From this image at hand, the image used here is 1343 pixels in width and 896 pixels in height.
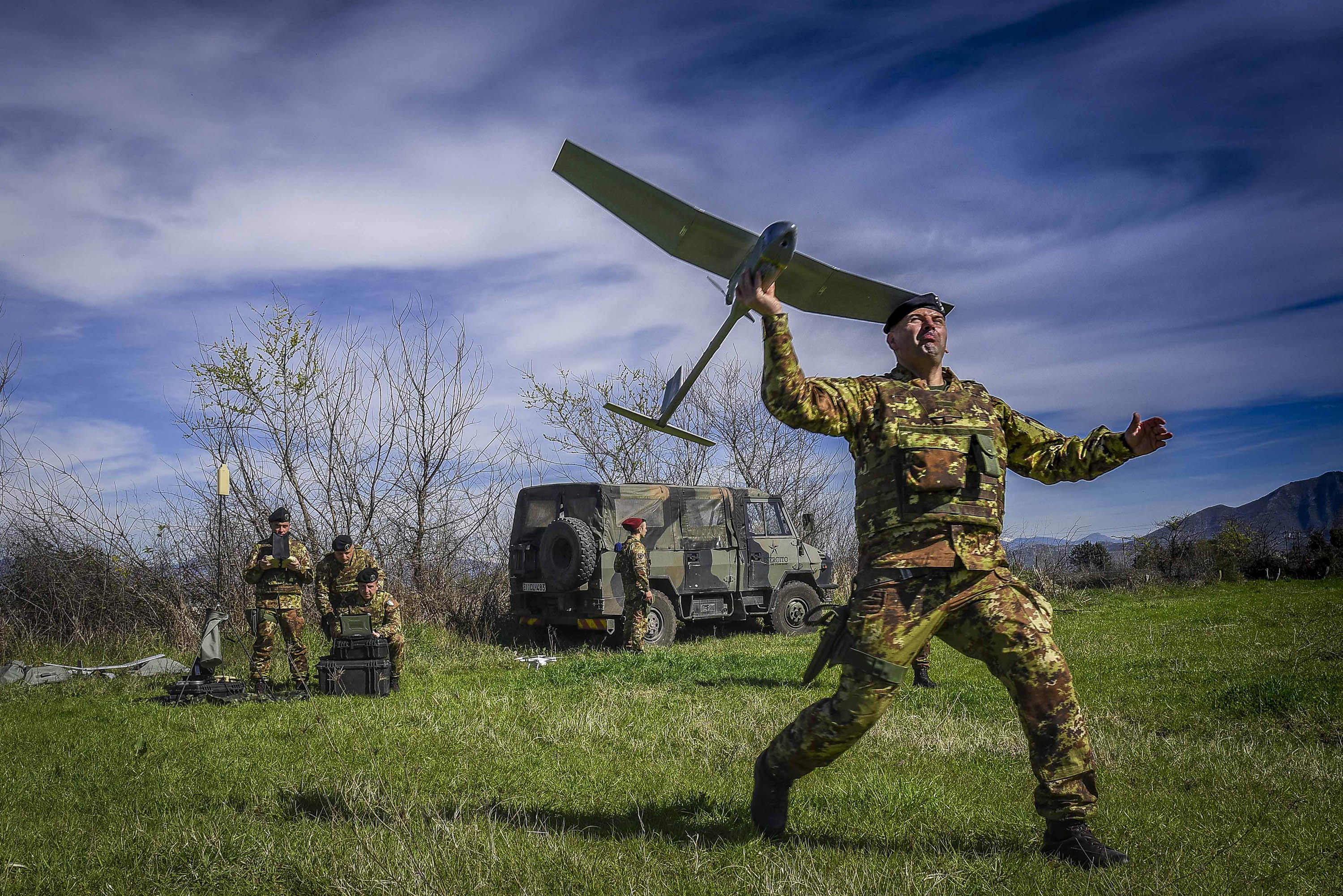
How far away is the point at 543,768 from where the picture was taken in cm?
459

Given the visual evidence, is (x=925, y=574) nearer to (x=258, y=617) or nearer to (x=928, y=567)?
(x=928, y=567)

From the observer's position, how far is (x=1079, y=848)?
2.99 m

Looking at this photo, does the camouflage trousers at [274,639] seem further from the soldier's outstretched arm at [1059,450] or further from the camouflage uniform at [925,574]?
the soldier's outstretched arm at [1059,450]

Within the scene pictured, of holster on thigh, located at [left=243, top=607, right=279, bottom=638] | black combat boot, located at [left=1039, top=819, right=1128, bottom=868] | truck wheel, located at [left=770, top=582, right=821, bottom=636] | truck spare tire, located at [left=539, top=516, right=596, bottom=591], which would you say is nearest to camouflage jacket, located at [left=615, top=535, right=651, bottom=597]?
truck spare tire, located at [left=539, top=516, right=596, bottom=591]

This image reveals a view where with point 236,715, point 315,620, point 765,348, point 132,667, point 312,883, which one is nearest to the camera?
point 312,883

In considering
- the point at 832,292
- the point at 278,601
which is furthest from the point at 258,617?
the point at 832,292

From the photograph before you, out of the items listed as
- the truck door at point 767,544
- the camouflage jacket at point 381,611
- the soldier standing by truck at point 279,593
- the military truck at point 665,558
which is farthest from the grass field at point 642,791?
the truck door at point 767,544

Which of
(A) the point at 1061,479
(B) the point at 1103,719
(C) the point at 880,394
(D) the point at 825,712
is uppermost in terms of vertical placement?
(C) the point at 880,394

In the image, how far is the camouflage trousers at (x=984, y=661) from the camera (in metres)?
3.00

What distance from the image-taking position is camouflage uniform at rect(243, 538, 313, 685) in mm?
8398

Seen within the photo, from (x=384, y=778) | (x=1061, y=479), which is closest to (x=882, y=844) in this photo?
(x=1061, y=479)

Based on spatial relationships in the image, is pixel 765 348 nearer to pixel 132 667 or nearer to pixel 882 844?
pixel 882 844

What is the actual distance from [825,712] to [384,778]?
7.90 feet

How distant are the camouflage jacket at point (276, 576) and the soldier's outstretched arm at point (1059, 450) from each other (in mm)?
7020
